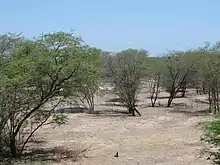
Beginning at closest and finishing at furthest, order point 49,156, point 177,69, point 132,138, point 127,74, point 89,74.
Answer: point 89,74
point 49,156
point 132,138
point 127,74
point 177,69

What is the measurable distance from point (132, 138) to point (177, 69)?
24.0 meters

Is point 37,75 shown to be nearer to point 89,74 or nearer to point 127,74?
point 89,74

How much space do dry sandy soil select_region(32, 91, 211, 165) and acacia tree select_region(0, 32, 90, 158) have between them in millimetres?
2576

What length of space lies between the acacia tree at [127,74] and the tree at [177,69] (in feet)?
21.1

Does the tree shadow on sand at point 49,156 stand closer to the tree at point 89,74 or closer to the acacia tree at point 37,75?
the acacia tree at point 37,75

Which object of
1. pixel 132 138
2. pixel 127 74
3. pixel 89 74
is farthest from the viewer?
pixel 127 74

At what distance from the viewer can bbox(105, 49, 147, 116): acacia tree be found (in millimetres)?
41188

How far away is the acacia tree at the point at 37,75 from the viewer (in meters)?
19.1

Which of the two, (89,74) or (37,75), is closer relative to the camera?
(37,75)

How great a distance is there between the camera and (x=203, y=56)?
Result: 141ft

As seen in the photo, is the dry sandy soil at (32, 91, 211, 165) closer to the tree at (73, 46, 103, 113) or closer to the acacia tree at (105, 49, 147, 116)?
the acacia tree at (105, 49, 147, 116)

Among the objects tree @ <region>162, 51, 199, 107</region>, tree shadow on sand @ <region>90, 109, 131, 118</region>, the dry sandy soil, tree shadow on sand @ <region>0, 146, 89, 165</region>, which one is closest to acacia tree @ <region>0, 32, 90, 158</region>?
tree shadow on sand @ <region>0, 146, 89, 165</region>

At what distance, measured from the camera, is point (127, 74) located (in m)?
41.4

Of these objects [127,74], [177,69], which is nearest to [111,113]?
[127,74]
